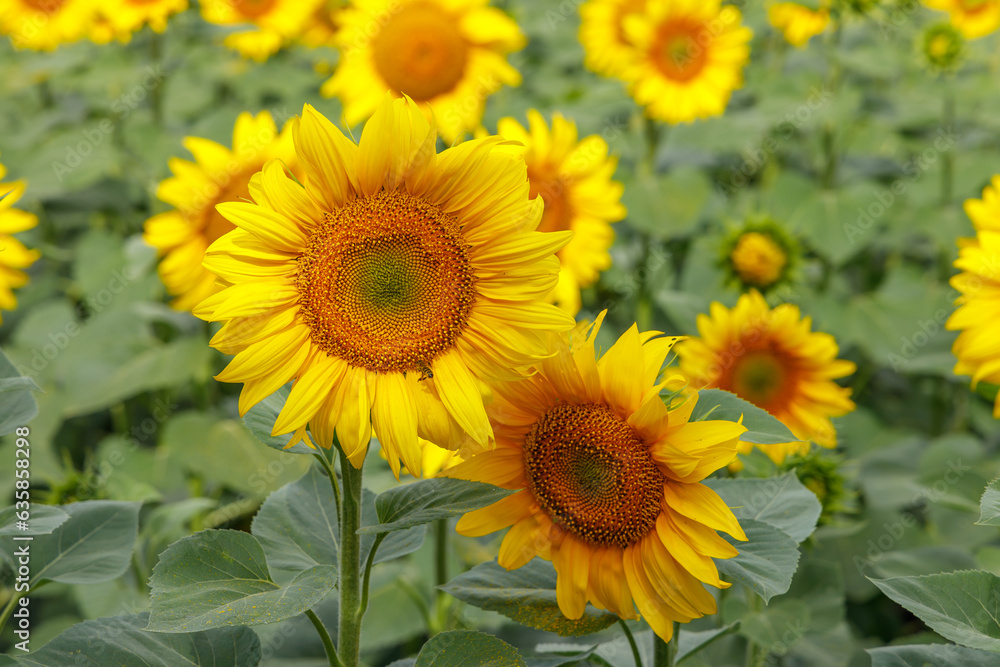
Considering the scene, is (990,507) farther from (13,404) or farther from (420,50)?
(420,50)

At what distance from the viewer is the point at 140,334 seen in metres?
2.33

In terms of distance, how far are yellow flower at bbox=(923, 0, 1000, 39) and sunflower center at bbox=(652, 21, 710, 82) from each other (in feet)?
2.61

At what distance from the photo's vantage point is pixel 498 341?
2.93 feet

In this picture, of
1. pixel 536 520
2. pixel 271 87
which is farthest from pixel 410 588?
pixel 271 87

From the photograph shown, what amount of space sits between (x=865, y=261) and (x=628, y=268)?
76 cm

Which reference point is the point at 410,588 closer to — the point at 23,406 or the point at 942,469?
the point at 23,406

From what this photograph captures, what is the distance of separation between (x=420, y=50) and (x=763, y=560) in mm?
1740

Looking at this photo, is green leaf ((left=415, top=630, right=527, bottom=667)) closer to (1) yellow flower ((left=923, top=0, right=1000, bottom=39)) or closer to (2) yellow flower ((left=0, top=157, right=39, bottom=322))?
(2) yellow flower ((left=0, top=157, right=39, bottom=322))

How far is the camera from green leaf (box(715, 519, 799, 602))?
898mm

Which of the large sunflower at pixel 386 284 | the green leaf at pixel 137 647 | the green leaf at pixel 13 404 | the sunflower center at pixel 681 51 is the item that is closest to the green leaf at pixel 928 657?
the large sunflower at pixel 386 284

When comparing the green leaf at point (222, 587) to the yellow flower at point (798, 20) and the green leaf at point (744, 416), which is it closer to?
the green leaf at point (744, 416)

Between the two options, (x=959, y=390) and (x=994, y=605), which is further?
(x=959, y=390)

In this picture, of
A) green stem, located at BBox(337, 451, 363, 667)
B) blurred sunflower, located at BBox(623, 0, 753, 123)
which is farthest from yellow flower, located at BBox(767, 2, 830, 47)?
green stem, located at BBox(337, 451, 363, 667)

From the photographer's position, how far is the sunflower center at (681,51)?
88.3 inches
